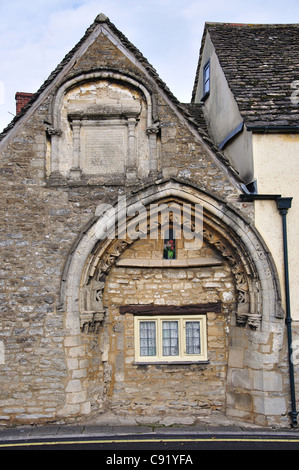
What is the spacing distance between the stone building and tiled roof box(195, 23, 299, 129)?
1.23 m

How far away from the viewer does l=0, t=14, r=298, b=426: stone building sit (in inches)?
299

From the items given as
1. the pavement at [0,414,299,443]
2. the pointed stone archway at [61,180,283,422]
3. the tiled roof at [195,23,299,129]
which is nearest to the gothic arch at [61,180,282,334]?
the pointed stone archway at [61,180,283,422]

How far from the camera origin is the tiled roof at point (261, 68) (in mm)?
8484

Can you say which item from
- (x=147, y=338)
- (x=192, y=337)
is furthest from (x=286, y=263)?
(x=147, y=338)

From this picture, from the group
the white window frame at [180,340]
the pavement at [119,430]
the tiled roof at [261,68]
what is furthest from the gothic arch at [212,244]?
the tiled roof at [261,68]

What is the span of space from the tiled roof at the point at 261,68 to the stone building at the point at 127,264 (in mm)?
1229

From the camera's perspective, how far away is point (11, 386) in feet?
24.5

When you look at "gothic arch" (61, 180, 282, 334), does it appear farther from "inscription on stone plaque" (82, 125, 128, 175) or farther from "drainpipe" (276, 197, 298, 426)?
"inscription on stone plaque" (82, 125, 128, 175)

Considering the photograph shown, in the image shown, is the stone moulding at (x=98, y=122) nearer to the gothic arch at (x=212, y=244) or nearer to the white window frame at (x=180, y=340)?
the gothic arch at (x=212, y=244)

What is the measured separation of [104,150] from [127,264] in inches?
96.0

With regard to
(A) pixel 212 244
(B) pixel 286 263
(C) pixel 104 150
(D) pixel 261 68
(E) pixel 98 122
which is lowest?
(B) pixel 286 263

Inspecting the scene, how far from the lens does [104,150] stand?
27.9ft

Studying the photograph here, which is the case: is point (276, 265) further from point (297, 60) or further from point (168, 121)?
point (297, 60)

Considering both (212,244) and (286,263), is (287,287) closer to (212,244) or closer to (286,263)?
(286,263)
